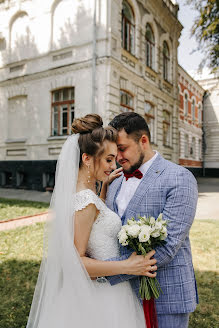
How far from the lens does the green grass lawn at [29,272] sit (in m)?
3.27

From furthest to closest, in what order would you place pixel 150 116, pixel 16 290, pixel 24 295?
pixel 150 116 < pixel 16 290 < pixel 24 295

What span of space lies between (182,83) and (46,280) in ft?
82.9

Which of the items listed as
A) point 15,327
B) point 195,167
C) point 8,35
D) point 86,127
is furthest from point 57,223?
point 195,167

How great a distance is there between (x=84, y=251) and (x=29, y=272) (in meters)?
2.92

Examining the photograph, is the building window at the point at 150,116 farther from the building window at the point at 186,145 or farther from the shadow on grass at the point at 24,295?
the shadow on grass at the point at 24,295

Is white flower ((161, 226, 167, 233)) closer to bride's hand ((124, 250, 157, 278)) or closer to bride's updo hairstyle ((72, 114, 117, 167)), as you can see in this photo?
bride's hand ((124, 250, 157, 278))

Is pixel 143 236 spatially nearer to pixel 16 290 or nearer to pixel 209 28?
pixel 16 290

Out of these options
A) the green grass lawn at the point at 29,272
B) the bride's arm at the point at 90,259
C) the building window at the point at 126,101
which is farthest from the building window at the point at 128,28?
the bride's arm at the point at 90,259

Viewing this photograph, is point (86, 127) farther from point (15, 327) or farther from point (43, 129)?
point (43, 129)

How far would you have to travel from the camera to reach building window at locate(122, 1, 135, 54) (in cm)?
1337

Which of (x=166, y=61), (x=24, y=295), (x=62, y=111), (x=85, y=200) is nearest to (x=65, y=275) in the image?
(x=85, y=200)

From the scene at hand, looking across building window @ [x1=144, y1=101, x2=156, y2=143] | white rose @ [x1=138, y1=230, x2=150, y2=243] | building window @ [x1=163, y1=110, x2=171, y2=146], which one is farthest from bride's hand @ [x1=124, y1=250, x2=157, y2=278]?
building window @ [x1=163, y1=110, x2=171, y2=146]

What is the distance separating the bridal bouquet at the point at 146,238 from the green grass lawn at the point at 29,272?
Answer: 1904 mm

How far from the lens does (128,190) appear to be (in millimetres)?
2160
